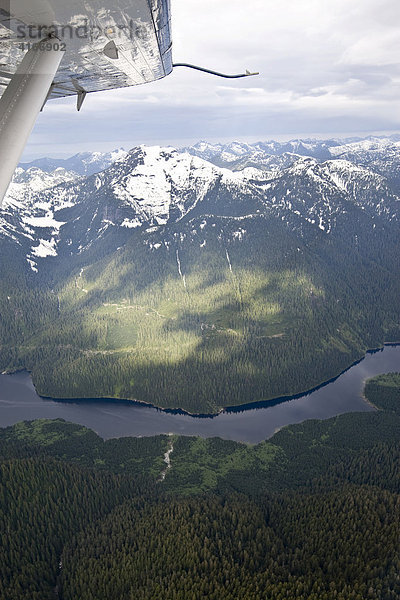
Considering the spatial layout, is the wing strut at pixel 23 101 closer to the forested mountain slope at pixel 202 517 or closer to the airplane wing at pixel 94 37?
the airplane wing at pixel 94 37

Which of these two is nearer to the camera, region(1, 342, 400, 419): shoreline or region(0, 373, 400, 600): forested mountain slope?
region(0, 373, 400, 600): forested mountain slope

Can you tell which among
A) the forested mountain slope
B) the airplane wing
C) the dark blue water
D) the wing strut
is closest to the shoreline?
the dark blue water

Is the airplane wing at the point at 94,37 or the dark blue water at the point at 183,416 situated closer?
the airplane wing at the point at 94,37

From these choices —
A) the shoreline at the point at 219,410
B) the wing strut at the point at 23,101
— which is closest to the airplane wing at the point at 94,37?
the wing strut at the point at 23,101

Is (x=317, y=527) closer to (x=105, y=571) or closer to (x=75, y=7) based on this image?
(x=105, y=571)

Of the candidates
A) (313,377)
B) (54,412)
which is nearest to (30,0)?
(54,412)

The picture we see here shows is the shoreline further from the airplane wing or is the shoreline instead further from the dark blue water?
the airplane wing

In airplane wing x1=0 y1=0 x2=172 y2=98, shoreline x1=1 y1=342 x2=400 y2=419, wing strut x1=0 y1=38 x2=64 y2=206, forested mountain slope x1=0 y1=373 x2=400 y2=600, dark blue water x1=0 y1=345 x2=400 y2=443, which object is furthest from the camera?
shoreline x1=1 y1=342 x2=400 y2=419
